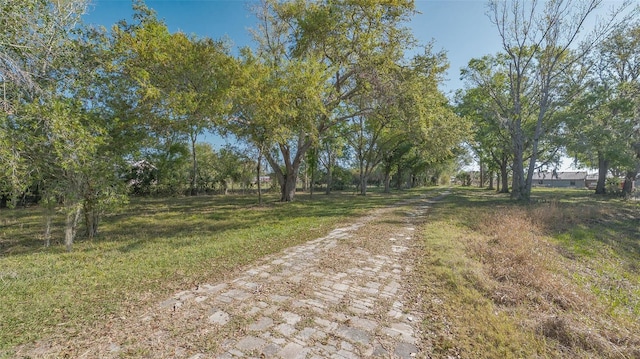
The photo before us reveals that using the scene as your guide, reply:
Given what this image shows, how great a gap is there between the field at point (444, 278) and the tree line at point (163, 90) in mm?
1553

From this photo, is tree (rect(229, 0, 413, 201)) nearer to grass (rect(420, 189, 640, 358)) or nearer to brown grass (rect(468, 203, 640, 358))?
grass (rect(420, 189, 640, 358))

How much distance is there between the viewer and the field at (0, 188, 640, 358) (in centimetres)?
281

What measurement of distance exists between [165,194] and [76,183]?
18.0 meters

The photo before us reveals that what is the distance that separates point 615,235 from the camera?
8664mm

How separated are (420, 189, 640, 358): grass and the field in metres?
0.02

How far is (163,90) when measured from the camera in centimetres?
854

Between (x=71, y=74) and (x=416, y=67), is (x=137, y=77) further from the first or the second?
(x=416, y=67)

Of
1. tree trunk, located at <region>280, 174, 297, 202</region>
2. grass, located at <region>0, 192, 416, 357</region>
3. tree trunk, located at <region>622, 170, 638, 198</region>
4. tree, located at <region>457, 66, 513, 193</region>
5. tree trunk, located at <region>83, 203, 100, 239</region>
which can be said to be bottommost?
grass, located at <region>0, 192, 416, 357</region>

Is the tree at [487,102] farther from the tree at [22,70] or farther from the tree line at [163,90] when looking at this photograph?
the tree at [22,70]

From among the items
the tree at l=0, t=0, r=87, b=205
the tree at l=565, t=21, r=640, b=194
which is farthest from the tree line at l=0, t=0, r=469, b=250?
the tree at l=565, t=21, r=640, b=194

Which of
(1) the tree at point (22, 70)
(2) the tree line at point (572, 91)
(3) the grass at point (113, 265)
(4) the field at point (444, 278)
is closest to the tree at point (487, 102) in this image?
(2) the tree line at point (572, 91)

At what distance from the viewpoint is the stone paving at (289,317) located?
8.40ft

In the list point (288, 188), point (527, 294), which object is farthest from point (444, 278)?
point (288, 188)

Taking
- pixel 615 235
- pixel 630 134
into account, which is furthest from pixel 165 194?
pixel 630 134
